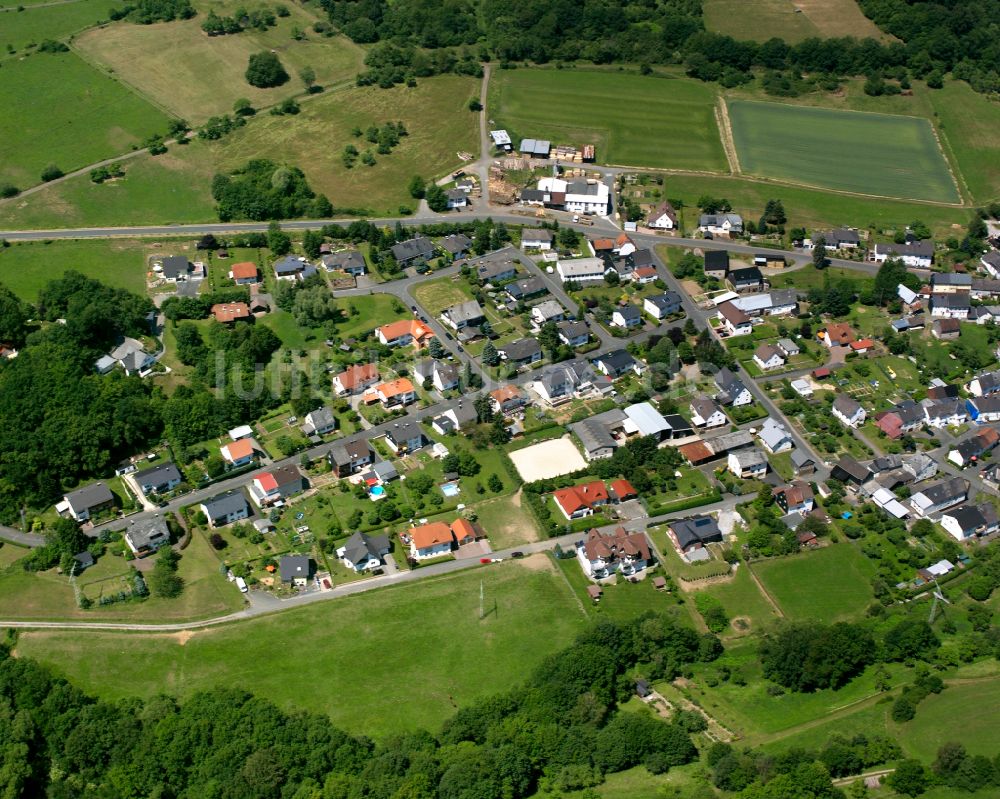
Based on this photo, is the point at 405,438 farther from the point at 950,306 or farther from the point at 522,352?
the point at 950,306

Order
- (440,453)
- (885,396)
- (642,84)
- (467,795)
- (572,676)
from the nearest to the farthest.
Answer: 1. (467,795)
2. (572,676)
3. (440,453)
4. (885,396)
5. (642,84)

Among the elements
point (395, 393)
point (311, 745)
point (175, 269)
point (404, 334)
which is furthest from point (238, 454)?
point (175, 269)

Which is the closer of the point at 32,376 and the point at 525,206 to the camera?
the point at 32,376

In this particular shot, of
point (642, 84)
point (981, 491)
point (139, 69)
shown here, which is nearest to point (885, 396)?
point (981, 491)

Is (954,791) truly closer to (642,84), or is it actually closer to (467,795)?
(467,795)

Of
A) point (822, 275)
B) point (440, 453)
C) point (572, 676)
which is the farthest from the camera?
point (822, 275)

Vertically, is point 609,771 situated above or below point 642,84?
below

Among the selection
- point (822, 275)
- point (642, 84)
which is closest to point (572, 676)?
point (822, 275)

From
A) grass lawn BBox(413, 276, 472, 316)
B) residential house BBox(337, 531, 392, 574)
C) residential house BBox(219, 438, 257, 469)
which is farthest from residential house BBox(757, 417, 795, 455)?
residential house BBox(219, 438, 257, 469)
